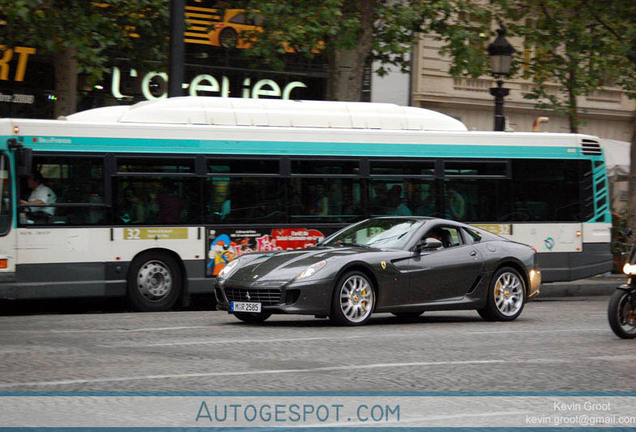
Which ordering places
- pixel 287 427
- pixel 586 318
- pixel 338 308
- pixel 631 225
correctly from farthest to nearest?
pixel 631 225 → pixel 586 318 → pixel 338 308 → pixel 287 427

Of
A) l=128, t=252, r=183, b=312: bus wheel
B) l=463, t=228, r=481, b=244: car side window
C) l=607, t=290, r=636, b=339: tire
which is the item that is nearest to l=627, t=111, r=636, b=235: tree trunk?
l=463, t=228, r=481, b=244: car side window

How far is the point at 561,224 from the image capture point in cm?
2047

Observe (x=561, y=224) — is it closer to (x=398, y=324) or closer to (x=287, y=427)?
(x=398, y=324)

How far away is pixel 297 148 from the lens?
1798cm

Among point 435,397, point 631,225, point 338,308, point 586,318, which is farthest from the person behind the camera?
point 631,225

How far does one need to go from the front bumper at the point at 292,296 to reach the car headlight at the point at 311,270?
9 centimetres

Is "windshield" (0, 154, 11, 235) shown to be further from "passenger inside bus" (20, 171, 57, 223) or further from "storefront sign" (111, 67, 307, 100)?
"storefront sign" (111, 67, 307, 100)

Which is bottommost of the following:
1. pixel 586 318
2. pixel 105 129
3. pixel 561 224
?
pixel 586 318

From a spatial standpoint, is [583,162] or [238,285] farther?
[583,162]

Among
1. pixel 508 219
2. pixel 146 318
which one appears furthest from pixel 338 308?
pixel 508 219

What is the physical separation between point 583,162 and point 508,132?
1.72 metres

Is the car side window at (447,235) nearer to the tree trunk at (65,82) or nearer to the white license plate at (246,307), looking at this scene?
the white license plate at (246,307)

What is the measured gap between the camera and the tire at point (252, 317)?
13.1m

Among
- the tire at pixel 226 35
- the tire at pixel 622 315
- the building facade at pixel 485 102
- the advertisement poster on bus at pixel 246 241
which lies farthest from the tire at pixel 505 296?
the building facade at pixel 485 102
